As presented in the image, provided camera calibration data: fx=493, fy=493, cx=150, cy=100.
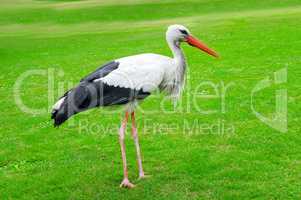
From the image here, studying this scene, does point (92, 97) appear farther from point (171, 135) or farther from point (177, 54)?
point (171, 135)

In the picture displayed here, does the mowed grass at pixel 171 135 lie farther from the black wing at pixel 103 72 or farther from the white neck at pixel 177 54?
the white neck at pixel 177 54

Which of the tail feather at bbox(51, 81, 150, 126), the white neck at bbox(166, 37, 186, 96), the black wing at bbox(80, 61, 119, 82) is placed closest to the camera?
the tail feather at bbox(51, 81, 150, 126)

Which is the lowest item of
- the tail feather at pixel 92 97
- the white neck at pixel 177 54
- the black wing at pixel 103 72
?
the tail feather at pixel 92 97

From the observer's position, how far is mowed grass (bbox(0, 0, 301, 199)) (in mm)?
8273

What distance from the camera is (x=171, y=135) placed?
1091 centimetres

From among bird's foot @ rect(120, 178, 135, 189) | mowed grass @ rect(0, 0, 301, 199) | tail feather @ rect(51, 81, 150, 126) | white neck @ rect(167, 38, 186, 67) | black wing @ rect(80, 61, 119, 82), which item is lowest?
bird's foot @ rect(120, 178, 135, 189)

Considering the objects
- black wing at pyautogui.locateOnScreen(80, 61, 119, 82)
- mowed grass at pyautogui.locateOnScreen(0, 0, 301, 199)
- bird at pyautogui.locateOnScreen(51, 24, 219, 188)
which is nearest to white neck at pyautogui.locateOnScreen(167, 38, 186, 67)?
bird at pyautogui.locateOnScreen(51, 24, 219, 188)

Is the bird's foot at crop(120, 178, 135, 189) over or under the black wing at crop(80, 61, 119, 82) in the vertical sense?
under

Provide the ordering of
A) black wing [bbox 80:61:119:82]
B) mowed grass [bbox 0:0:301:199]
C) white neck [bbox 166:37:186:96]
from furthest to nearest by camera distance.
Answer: white neck [bbox 166:37:186:96] < black wing [bbox 80:61:119:82] < mowed grass [bbox 0:0:301:199]

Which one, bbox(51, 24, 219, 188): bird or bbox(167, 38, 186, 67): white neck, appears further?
bbox(167, 38, 186, 67): white neck

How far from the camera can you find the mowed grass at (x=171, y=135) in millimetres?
8273

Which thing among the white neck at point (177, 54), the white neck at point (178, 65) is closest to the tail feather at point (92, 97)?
the white neck at point (178, 65)

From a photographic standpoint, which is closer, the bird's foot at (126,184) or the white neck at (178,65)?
the bird's foot at (126,184)

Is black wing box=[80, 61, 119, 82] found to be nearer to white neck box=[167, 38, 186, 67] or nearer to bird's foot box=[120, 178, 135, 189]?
white neck box=[167, 38, 186, 67]
